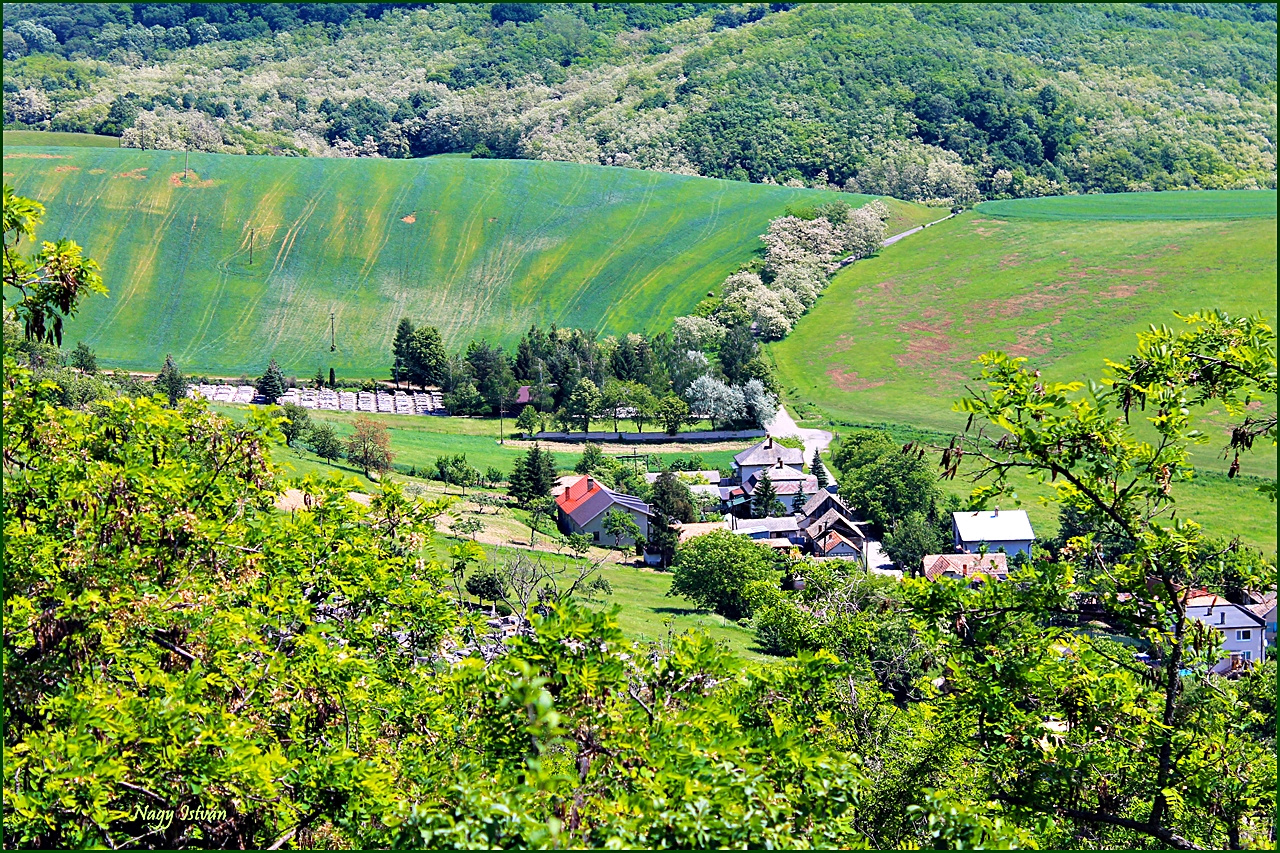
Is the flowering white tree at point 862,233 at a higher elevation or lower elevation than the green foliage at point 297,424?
higher

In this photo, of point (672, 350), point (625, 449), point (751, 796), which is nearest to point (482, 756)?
point (751, 796)

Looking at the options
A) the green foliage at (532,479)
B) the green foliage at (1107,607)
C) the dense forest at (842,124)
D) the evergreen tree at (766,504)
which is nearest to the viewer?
the green foliage at (1107,607)

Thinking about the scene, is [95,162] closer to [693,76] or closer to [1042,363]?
[693,76]

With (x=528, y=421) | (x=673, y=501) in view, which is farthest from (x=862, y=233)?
(x=673, y=501)

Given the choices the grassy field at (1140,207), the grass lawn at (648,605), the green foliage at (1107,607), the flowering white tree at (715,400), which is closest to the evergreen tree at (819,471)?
the flowering white tree at (715,400)

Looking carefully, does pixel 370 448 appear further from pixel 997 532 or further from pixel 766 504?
pixel 997 532

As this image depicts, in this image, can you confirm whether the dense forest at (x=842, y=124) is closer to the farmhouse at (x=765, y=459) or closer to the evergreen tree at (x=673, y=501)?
the farmhouse at (x=765, y=459)

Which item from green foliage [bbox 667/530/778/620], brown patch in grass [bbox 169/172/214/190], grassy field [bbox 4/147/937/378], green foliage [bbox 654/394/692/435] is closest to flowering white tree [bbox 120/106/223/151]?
grassy field [bbox 4/147/937/378]
